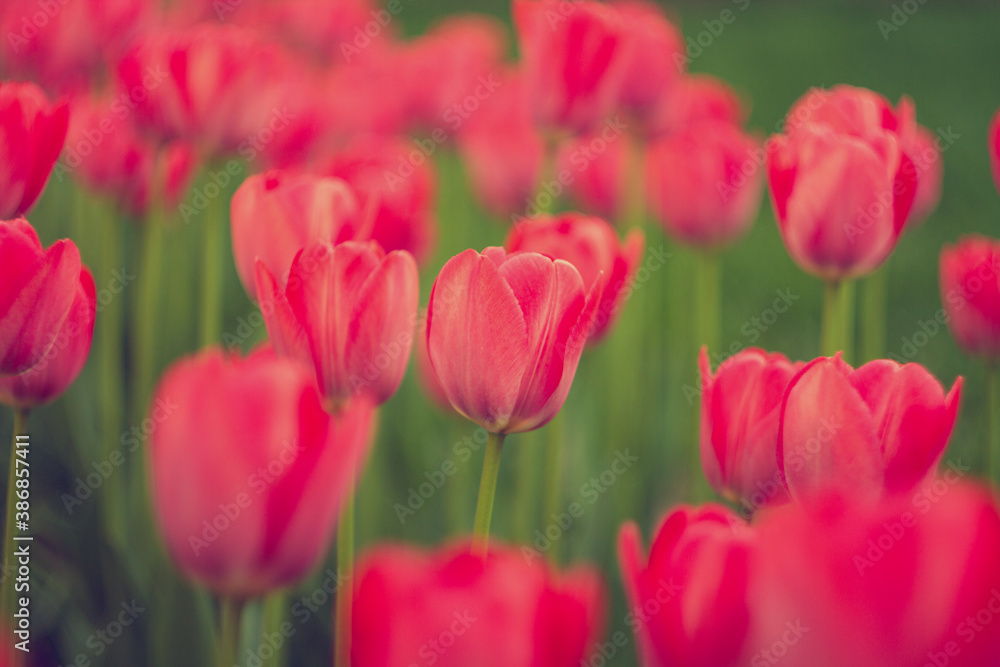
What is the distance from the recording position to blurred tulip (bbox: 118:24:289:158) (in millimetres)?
829

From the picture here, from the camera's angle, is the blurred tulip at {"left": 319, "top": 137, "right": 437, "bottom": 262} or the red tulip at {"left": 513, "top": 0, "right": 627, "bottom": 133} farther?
the red tulip at {"left": 513, "top": 0, "right": 627, "bottom": 133}

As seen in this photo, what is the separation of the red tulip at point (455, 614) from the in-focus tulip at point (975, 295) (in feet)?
1.82

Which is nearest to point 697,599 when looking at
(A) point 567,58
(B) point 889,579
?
(B) point 889,579

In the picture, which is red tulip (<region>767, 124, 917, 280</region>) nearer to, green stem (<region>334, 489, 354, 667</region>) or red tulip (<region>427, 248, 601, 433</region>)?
red tulip (<region>427, 248, 601, 433</region>)

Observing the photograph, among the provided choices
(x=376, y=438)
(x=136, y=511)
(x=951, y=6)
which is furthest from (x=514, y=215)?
(x=951, y=6)

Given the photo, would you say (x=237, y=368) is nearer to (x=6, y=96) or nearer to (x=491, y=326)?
(x=491, y=326)

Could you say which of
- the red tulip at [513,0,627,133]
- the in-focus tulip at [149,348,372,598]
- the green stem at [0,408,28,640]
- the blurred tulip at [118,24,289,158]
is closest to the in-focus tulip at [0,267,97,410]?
the green stem at [0,408,28,640]

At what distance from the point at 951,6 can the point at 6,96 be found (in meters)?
5.65

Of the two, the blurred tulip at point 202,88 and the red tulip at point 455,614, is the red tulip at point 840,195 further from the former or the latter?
the blurred tulip at point 202,88

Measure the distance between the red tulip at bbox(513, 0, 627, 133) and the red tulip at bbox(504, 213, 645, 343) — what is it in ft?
1.02

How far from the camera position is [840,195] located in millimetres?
601

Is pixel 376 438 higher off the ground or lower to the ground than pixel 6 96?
lower

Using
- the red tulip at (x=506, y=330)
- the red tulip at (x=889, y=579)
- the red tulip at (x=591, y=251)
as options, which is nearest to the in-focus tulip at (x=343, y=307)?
the red tulip at (x=506, y=330)

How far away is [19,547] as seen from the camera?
0.75 metres
